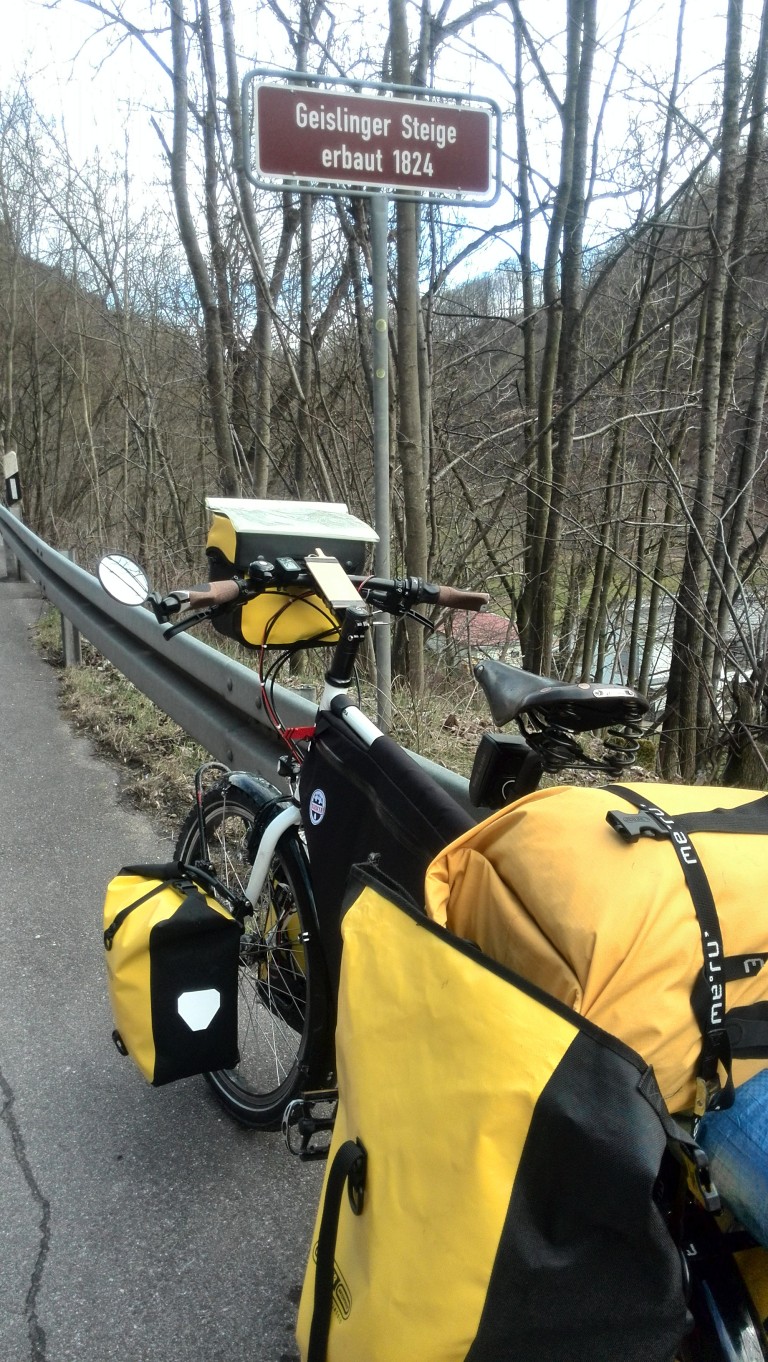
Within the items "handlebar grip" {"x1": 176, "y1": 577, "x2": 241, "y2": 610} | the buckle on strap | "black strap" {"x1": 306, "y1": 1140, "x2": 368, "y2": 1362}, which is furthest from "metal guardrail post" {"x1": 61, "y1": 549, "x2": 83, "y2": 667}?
the buckle on strap

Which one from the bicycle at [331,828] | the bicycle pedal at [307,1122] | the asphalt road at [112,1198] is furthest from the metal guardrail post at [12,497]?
the bicycle pedal at [307,1122]

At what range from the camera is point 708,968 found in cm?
132

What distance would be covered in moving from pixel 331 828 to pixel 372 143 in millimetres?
2675

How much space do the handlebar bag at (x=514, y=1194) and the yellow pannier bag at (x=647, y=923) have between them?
0.29 feet

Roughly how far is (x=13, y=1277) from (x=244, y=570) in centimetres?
164

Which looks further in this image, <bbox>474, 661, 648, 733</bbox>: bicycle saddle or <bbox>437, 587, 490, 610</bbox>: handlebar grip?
<bbox>437, 587, 490, 610</bbox>: handlebar grip

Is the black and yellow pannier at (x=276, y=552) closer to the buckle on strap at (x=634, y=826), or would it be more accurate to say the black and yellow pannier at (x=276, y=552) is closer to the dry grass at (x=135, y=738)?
the buckle on strap at (x=634, y=826)

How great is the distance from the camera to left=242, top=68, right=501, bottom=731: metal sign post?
3.56 metres

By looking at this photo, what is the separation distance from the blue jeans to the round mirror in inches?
70.4

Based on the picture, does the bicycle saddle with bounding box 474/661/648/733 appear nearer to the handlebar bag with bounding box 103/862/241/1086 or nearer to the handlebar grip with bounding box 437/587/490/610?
the handlebar grip with bounding box 437/587/490/610

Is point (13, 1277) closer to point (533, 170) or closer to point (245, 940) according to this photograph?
point (245, 940)

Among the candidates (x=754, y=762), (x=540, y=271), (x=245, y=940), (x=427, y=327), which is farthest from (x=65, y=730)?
(x=540, y=271)

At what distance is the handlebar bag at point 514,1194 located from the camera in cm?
115

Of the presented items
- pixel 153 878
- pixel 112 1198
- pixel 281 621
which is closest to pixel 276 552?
pixel 281 621
